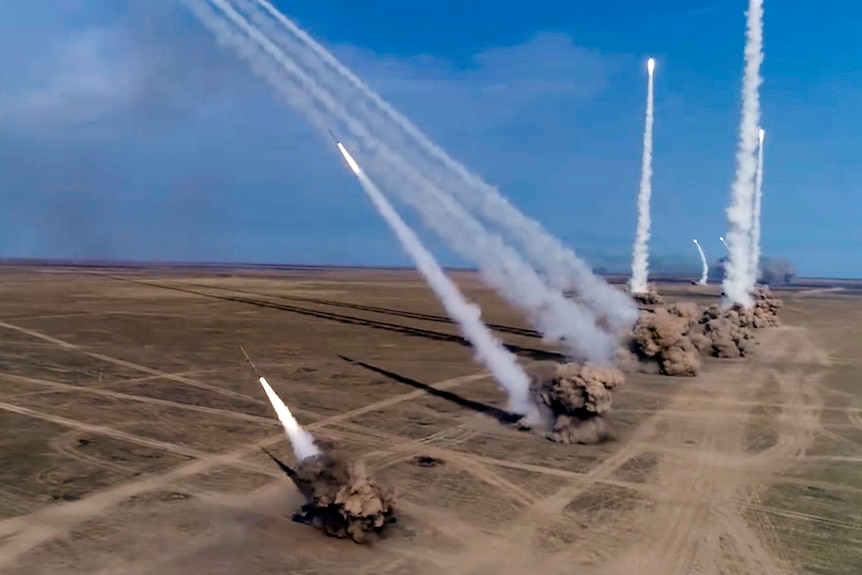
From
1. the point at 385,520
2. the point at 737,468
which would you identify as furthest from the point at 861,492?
the point at 385,520

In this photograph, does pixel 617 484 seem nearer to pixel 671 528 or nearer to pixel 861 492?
pixel 671 528

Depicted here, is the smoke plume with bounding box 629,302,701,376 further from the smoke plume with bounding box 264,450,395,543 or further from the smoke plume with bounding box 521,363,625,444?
the smoke plume with bounding box 264,450,395,543

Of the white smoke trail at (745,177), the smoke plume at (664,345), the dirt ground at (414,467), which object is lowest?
the dirt ground at (414,467)

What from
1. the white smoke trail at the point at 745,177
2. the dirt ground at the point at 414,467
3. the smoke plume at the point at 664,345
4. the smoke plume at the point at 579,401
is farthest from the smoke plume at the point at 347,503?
the white smoke trail at the point at 745,177

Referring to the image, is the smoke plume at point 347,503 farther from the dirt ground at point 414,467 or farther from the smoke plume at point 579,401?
the smoke plume at point 579,401

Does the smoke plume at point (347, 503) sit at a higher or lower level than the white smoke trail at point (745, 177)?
lower

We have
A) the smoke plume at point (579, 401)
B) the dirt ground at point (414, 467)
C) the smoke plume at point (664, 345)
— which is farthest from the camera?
the smoke plume at point (664, 345)

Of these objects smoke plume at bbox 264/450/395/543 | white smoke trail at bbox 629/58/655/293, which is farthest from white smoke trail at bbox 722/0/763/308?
smoke plume at bbox 264/450/395/543
